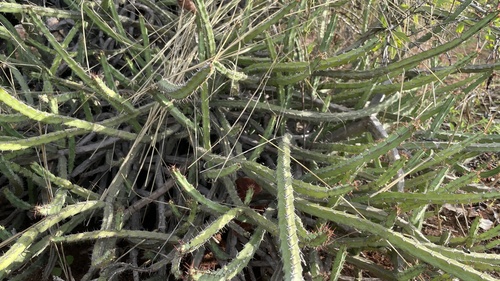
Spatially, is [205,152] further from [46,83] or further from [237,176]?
[46,83]

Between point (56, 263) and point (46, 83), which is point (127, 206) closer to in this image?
point (56, 263)

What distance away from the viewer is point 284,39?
177cm

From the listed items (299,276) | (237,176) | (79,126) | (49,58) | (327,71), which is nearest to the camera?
(299,276)

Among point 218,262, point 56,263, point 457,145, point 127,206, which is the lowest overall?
point 56,263

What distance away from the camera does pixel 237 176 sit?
1.68 meters

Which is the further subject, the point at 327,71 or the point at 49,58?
the point at 49,58

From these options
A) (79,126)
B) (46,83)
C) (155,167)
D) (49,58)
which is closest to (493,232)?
(155,167)

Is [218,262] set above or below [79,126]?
below

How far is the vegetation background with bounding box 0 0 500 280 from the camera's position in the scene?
1.38 meters

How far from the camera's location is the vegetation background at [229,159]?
54.4 inches

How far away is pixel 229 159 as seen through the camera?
156 cm

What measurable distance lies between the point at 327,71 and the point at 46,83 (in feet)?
3.18

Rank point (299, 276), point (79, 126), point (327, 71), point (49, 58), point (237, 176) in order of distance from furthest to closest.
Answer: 1. point (49, 58)
2. point (327, 71)
3. point (237, 176)
4. point (79, 126)
5. point (299, 276)

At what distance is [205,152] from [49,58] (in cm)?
86
